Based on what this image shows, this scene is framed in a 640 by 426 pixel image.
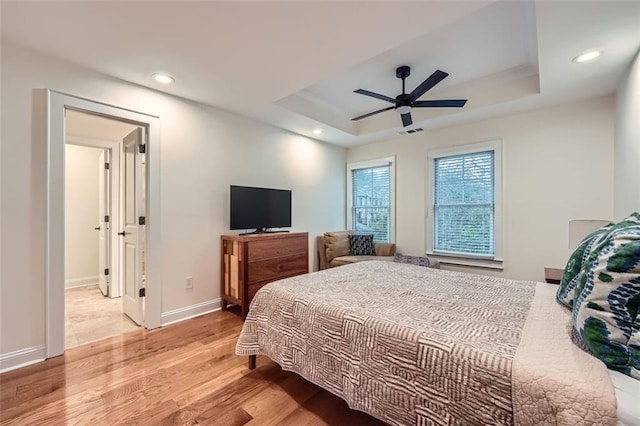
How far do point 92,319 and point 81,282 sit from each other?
207 centimetres

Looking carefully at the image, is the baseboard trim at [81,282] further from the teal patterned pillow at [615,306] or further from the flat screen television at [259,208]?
the teal patterned pillow at [615,306]

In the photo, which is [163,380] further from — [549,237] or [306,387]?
[549,237]

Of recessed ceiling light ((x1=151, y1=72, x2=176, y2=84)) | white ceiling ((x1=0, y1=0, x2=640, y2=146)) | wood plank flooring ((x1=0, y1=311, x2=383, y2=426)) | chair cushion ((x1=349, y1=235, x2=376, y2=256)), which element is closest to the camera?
wood plank flooring ((x1=0, y1=311, x2=383, y2=426))

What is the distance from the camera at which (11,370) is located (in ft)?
6.60

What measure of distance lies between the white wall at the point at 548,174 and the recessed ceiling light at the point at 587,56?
1161 millimetres

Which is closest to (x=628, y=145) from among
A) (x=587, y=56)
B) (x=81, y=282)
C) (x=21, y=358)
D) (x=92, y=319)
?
(x=587, y=56)

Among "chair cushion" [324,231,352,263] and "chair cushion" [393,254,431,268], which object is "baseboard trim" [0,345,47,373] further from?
"chair cushion" [393,254,431,268]

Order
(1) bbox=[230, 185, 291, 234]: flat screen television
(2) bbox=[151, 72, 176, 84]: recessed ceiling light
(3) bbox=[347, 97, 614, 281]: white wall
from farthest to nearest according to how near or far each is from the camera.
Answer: (1) bbox=[230, 185, 291, 234]: flat screen television < (3) bbox=[347, 97, 614, 281]: white wall < (2) bbox=[151, 72, 176, 84]: recessed ceiling light

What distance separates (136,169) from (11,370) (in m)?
1.91

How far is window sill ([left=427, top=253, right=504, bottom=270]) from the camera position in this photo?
12.0 ft

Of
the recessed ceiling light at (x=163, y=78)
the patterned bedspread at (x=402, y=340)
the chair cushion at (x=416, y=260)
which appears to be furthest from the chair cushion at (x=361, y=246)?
the recessed ceiling light at (x=163, y=78)

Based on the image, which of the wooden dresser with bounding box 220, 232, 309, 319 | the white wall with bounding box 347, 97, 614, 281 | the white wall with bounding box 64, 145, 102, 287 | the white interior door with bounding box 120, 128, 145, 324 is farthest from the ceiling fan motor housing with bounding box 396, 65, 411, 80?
the white wall with bounding box 64, 145, 102, 287

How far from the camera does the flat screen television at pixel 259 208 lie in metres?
3.34

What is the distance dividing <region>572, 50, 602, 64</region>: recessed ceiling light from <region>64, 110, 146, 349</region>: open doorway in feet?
13.5
